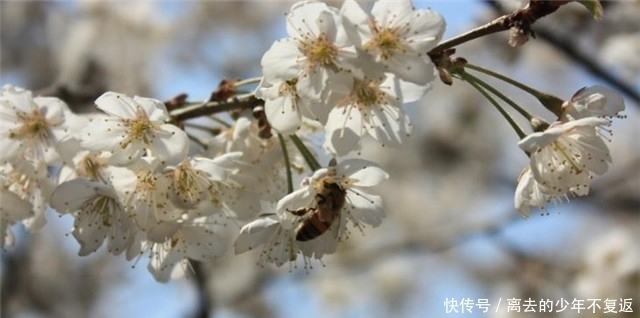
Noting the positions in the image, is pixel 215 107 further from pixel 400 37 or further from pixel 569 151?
pixel 569 151

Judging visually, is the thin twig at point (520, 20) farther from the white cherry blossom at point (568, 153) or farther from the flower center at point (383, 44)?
the white cherry blossom at point (568, 153)

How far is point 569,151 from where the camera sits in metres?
1.79

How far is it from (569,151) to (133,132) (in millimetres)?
860

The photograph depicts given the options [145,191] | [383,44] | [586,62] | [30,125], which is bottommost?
[145,191]

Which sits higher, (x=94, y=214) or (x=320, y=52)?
(x=320, y=52)

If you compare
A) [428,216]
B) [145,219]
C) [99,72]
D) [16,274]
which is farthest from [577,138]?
[428,216]

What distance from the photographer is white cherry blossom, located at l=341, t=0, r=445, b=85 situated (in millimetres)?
1604

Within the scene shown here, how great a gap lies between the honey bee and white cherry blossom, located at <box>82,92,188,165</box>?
27cm

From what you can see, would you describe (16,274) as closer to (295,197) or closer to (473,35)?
(295,197)

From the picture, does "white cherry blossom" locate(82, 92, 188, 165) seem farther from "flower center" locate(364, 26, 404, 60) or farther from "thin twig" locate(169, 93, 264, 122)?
"flower center" locate(364, 26, 404, 60)

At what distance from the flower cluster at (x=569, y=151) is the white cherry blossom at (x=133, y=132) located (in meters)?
0.67

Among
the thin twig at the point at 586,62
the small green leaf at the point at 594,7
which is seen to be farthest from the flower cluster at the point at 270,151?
the thin twig at the point at 586,62

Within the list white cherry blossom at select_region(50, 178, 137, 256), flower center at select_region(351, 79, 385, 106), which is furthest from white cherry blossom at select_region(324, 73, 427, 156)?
white cherry blossom at select_region(50, 178, 137, 256)

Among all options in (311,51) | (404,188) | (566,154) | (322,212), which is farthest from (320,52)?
(404,188)
